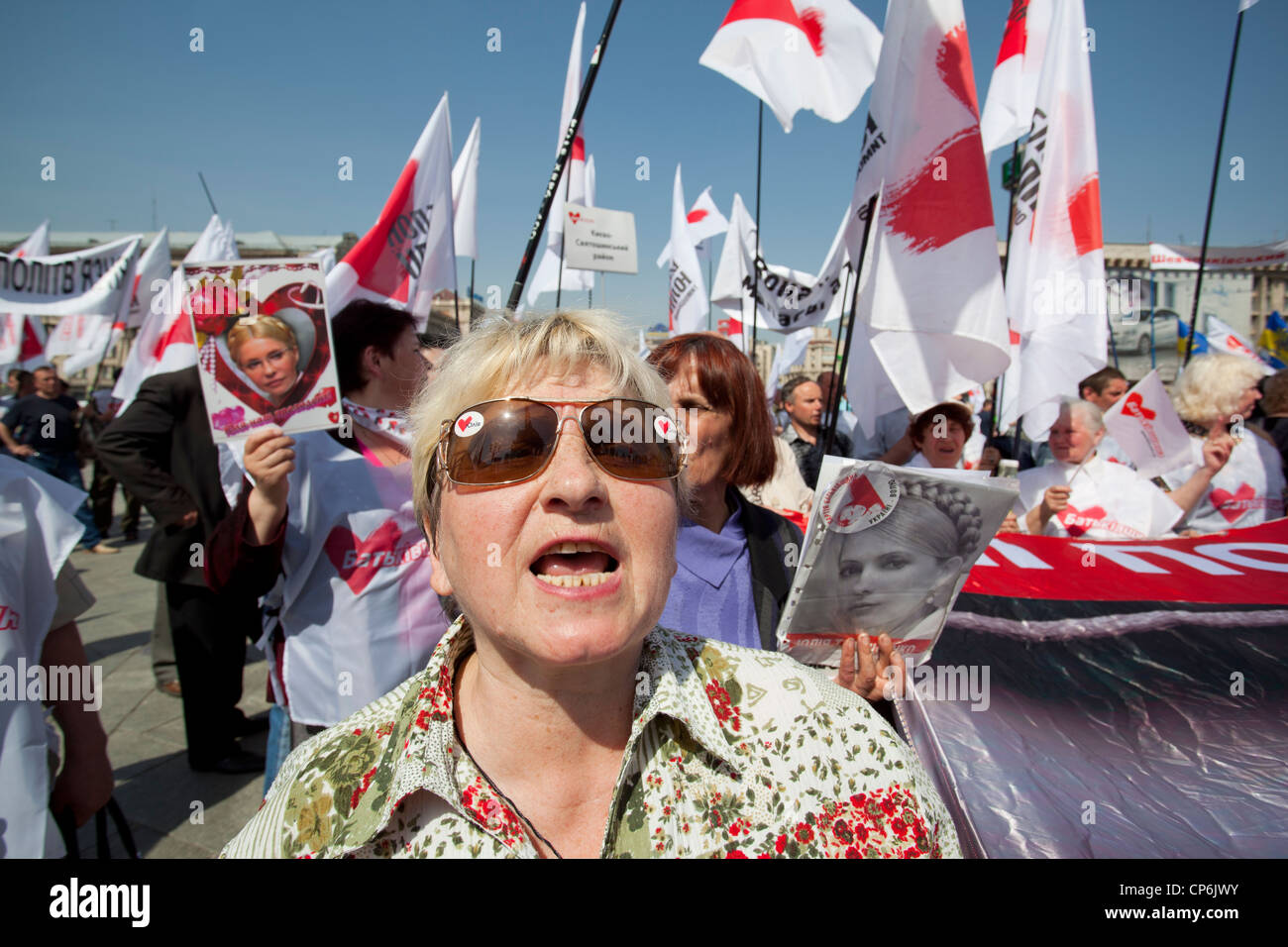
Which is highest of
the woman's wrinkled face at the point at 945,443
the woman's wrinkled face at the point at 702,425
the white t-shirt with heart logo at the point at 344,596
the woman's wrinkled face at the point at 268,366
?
the woman's wrinkled face at the point at 268,366

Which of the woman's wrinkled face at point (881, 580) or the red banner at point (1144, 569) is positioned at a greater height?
the woman's wrinkled face at point (881, 580)

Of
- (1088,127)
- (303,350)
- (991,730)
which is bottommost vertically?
(991,730)

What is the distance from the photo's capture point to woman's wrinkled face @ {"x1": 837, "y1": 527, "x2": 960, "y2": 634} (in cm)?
160

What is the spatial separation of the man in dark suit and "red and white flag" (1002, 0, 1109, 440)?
416 centimetres

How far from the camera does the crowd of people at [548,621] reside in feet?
3.45

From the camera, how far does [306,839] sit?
1011 mm

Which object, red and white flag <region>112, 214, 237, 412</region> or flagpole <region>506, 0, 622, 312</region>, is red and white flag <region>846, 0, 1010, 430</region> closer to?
flagpole <region>506, 0, 622, 312</region>

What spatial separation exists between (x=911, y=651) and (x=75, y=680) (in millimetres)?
1997

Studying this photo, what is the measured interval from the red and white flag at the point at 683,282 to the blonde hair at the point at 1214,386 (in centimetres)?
592

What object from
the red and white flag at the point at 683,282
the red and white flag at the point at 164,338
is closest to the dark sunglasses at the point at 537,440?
the red and white flag at the point at 164,338

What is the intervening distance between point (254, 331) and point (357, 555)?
2.41ft

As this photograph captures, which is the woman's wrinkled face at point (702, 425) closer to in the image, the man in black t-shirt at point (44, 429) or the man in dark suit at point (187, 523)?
the man in dark suit at point (187, 523)
